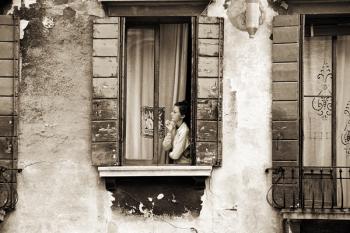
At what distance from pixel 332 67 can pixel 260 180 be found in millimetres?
1798

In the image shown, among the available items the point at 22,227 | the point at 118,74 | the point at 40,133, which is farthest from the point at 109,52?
the point at 22,227

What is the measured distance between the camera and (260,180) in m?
16.2

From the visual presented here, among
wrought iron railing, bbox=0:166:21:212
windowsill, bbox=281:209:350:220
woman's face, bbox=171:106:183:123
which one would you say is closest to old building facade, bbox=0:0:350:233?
wrought iron railing, bbox=0:166:21:212

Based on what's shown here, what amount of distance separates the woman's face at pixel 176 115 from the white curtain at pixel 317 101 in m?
1.62

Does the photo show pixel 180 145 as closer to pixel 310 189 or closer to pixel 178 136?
pixel 178 136

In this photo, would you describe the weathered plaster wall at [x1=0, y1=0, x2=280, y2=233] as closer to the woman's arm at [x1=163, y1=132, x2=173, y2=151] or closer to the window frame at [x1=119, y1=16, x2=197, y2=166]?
the window frame at [x1=119, y1=16, x2=197, y2=166]

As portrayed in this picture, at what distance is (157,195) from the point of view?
1623cm

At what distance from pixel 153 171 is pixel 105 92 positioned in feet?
3.96

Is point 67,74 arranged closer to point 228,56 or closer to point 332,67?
point 228,56

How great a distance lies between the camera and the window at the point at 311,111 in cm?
1617

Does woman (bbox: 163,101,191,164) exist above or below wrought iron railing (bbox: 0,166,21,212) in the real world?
above

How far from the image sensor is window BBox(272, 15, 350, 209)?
16172 mm

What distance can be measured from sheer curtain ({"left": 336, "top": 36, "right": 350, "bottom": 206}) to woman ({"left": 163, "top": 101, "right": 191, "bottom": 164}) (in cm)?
197

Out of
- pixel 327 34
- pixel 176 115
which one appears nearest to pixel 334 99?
pixel 327 34
